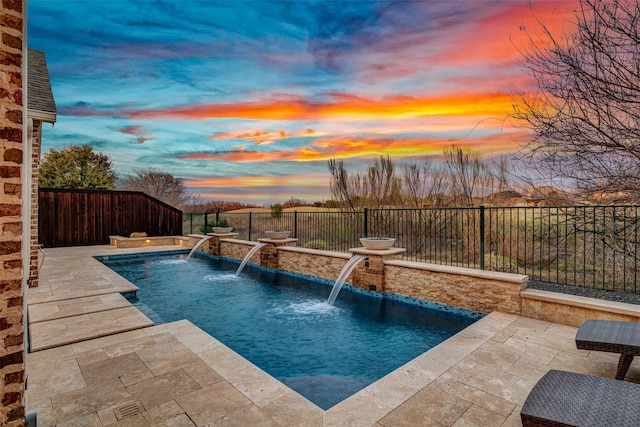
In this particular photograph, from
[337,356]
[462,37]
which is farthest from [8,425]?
[462,37]

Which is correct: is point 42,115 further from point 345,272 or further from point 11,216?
point 345,272

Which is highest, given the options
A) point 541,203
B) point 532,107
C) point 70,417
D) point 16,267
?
point 532,107

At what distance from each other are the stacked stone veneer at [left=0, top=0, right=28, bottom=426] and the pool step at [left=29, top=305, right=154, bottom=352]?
236 centimetres

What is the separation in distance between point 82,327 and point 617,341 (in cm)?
547

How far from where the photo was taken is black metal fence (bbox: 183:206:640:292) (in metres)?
4.87

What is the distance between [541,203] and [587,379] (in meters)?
4.34

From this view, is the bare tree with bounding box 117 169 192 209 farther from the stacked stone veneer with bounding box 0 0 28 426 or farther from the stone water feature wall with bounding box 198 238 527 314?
the stacked stone veneer with bounding box 0 0 28 426

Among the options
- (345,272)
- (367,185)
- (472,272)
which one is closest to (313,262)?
(345,272)

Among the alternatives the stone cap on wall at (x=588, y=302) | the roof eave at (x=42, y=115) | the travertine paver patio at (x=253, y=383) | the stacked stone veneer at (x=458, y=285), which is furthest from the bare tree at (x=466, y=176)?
the roof eave at (x=42, y=115)

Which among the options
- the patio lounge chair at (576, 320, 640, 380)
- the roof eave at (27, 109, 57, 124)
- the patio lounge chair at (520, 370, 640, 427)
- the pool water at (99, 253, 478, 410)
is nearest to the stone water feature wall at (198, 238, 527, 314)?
the pool water at (99, 253, 478, 410)

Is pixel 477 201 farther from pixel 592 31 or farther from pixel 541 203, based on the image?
pixel 592 31

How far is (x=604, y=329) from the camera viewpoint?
9.14ft

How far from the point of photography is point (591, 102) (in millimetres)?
4305

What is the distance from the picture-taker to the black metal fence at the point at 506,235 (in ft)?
16.0
